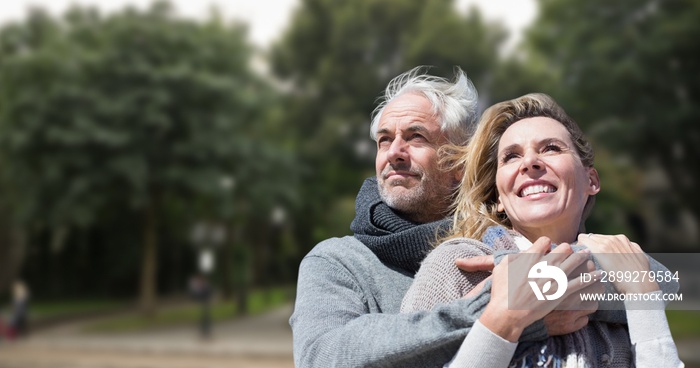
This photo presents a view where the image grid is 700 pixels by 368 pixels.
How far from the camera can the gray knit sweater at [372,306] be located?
5.48ft

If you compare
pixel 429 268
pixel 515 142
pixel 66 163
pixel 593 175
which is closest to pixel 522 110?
pixel 515 142

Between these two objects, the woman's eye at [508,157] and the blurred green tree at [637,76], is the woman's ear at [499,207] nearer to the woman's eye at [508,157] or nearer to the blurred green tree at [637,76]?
the woman's eye at [508,157]

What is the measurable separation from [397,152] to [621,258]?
3.08 feet

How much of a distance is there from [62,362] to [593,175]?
47.0ft

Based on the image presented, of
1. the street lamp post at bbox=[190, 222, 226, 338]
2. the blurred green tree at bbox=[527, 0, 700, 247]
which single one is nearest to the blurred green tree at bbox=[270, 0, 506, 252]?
the street lamp post at bbox=[190, 222, 226, 338]

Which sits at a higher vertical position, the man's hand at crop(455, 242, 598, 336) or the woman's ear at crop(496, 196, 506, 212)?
the woman's ear at crop(496, 196, 506, 212)

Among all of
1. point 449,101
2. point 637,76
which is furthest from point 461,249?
point 637,76

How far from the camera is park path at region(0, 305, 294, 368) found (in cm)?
1431

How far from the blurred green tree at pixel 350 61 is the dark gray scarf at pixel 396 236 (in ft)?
60.3

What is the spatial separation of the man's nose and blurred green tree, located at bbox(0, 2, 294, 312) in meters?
18.0

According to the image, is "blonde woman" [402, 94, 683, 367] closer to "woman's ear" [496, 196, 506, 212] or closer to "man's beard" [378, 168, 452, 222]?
"woman's ear" [496, 196, 506, 212]

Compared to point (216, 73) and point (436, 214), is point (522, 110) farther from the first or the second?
point (216, 73)

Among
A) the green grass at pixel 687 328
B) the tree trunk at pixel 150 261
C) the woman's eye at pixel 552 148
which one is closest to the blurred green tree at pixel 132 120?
the tree trunk at pixel 150 261

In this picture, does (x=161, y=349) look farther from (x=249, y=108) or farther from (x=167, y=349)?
(x=249, y=108)
